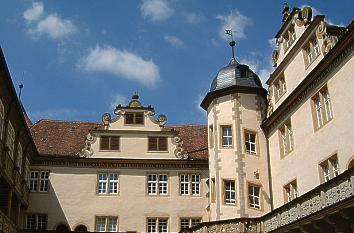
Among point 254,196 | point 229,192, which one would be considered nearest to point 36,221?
point 229,192

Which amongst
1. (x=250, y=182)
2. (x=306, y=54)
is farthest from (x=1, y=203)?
(x=306, y=54)

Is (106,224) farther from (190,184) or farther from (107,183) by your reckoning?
(190,184)

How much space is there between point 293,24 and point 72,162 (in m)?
14.1

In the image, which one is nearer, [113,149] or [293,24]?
[293,24]

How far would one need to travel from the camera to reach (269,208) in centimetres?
2528

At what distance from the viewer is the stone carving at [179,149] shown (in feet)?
104

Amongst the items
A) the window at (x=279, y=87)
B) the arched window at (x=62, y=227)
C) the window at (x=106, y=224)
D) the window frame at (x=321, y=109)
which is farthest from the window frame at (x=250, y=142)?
the arched window at (x=62, y=227)

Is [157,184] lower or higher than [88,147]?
lower

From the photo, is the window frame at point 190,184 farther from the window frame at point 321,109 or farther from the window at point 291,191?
the window frame at point 321,109

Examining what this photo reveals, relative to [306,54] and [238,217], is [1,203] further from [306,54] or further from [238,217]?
[306,54]

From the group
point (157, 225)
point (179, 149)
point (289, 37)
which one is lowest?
point (157, 225)

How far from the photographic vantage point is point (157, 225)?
30469 millimetres

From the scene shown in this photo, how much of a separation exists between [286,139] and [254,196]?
10.1ft

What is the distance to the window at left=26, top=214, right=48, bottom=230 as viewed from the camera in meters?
30.2
